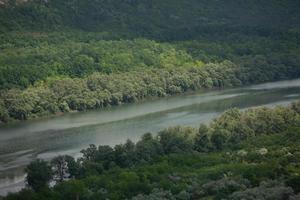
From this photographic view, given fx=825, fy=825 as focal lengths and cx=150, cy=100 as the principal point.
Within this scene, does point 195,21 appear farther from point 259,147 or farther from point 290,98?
point 259,147

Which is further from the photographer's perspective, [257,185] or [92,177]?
[92,177]

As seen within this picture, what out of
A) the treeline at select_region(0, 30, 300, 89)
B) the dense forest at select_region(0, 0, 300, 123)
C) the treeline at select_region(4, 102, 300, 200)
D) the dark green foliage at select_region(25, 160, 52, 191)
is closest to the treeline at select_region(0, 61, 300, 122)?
the dense forest at select_region(0, 0, 300, 123)

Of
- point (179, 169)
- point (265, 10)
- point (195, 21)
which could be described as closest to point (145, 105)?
point (179, 169)

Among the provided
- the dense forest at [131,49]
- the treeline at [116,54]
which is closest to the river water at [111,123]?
the dense forest at [131,49]

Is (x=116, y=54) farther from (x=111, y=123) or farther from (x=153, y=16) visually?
(x=153, y=16)

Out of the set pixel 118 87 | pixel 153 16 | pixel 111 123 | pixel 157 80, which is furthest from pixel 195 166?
pixel 153 16

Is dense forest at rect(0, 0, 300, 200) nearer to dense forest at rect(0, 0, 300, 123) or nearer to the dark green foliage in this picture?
the dark green foliage
